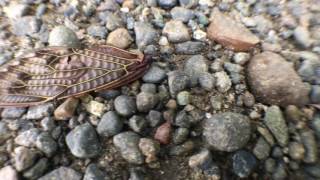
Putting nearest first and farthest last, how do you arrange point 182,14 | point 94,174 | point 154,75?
point 94,174
point 154,75
point 182,14

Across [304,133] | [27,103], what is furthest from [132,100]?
[304,133]

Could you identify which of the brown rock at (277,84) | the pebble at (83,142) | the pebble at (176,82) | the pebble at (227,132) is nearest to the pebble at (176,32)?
the pebble at (176,82)

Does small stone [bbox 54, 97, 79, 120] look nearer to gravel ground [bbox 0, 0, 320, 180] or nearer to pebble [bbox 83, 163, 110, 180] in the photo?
gravel ground [bbox 0, 0, 320, 180]

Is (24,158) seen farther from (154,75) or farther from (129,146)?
(154,75)


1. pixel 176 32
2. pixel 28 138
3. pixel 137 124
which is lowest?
pixel 28 138

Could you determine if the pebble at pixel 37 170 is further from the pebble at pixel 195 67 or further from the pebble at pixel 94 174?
the pebble at pixel 195 67

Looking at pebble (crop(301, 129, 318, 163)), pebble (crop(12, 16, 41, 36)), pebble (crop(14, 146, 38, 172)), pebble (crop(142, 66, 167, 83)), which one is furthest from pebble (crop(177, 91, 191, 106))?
pebble (crop(12, 16, 41, 36))

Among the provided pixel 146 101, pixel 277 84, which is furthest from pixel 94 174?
pixel 277 84
